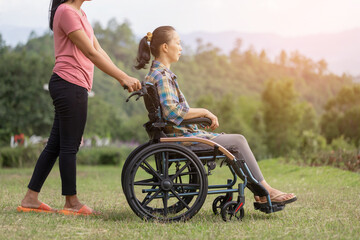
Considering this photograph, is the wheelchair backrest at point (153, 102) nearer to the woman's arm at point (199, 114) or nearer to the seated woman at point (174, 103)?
the seated woman at point (174, 103)

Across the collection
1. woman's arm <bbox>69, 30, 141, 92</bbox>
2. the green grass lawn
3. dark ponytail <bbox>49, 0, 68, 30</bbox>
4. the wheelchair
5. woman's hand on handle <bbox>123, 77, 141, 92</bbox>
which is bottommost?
the green grass lawn

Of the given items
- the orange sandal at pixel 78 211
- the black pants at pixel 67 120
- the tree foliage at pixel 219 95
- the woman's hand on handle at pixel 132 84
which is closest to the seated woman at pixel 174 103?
the woman's hand on handle at pixel 132 84

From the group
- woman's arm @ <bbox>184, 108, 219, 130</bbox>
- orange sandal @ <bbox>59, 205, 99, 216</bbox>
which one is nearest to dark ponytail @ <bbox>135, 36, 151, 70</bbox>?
woman's arm @ <bbox>184, 108, 219, 130</bbox>

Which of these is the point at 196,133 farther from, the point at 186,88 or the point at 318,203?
the point at 186,88

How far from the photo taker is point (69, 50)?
353 cm

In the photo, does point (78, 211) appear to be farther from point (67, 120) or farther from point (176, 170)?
point (176, 170)

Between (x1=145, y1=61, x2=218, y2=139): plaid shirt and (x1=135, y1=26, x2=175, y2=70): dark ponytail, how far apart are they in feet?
0.32

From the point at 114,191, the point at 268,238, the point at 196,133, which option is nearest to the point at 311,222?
the point at 268,238

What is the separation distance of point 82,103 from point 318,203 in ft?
7.80

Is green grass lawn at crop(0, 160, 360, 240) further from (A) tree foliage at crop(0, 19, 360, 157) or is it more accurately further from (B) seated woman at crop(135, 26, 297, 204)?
(A) tree foliage at crop(0, 19, 360, 157)

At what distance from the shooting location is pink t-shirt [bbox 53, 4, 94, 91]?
344 cm

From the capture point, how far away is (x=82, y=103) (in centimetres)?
351

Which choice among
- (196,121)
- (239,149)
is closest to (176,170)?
(196,121)

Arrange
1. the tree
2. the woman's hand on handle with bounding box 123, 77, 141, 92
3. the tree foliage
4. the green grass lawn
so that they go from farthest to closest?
the tree < the tree foliage < the woman's hand on handle with bounding box 123, 77, 141, 92 < the green grass lawn
